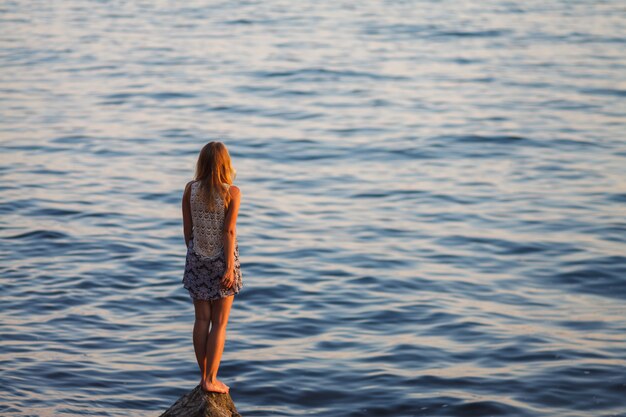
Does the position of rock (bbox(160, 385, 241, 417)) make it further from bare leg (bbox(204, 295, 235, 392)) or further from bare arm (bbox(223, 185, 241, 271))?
bare arm (bbox(223, 185, 241, 271))

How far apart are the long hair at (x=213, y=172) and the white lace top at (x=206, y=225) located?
0.03m

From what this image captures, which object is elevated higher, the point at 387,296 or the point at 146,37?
the point at 146,37

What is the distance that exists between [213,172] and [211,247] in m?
0.59

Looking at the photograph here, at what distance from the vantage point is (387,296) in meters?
13.1

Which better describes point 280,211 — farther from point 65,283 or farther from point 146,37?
point 146,37

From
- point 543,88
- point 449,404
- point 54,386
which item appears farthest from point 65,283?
point 543,88

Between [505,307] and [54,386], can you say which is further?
[505,307]

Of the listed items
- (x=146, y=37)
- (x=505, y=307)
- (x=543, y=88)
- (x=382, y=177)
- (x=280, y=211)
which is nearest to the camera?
(x=505, y=307)

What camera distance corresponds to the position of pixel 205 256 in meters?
8.06

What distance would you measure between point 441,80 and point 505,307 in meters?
13.4

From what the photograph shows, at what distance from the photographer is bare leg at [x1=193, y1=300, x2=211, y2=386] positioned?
26.7 feet

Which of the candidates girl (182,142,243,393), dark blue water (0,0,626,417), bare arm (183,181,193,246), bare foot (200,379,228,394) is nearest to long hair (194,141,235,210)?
girl (182,142,243,393)

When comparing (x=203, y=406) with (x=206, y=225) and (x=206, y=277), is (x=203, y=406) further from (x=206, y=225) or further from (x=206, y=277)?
(x=206, y=225)

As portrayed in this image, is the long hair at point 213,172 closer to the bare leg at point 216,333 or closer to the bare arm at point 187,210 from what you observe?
the bare arm at point 187,210
